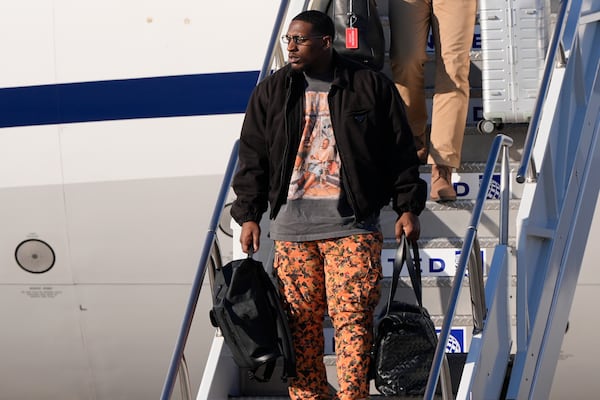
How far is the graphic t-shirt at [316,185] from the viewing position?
408cm

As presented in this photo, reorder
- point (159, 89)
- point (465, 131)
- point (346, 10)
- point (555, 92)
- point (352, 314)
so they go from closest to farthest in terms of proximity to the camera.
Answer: point (352, 314) → point (555, 92) → point (346, 10) → point (465, 131) → point (159, 89)

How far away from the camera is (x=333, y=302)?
4035 millimetres

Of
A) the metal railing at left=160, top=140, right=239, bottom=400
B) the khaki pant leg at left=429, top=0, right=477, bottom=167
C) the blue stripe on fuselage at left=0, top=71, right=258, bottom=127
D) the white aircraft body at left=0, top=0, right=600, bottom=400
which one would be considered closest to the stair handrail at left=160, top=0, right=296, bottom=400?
the metal railing at left=160, top=140, right=239, bottom=400

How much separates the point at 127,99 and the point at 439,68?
5.87 feet

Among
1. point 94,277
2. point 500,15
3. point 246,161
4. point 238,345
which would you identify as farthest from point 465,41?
point 94,277

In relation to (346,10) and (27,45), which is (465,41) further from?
(27,45)

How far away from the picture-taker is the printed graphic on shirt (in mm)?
4105

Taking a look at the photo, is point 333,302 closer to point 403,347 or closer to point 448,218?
point 403,347

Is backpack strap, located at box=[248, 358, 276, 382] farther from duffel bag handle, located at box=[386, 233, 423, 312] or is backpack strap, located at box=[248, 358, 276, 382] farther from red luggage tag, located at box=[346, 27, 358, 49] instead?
red luggage tag, located at box=[346, 27, 358, 49]

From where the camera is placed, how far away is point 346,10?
498 cm

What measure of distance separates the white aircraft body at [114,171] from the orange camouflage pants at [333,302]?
1950 mm

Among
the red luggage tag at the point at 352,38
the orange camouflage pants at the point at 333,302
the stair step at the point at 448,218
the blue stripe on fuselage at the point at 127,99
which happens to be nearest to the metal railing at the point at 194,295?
the orange camouflage pants at the point at 333,302

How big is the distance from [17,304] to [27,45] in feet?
4.60

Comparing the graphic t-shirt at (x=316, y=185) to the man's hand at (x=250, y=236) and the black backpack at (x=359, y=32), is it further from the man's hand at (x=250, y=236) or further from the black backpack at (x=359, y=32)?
the black backpack at (x=359, y=32)
